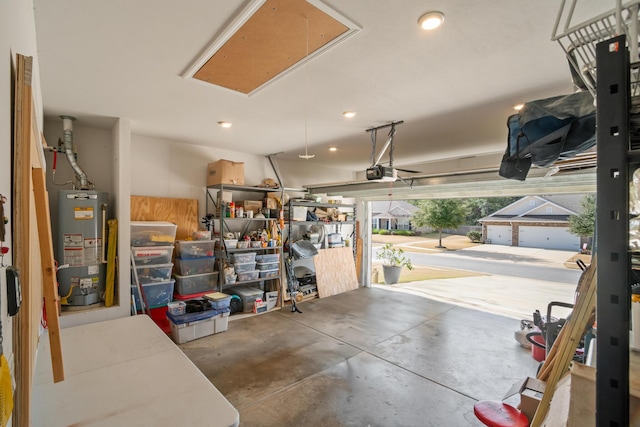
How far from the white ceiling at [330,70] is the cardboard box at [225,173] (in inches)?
20.3

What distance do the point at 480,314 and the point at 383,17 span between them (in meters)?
4.75

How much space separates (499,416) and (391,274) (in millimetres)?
5385

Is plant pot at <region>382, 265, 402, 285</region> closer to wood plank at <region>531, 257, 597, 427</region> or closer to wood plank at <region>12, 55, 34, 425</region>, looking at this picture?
wood plank at <region>531, 257, 597, 427</region>

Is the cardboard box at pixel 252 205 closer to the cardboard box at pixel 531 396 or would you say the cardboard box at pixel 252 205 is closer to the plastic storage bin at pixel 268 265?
the plastic storage bin at pixel 268 265

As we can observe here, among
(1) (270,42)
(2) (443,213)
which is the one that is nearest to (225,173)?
(1) (270,42)

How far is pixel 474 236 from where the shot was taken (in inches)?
568

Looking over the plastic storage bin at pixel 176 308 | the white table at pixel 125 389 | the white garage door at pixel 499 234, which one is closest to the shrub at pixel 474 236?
the white garage door at pixel 499 234

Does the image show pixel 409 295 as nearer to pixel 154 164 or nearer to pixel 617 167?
pixel 154 164

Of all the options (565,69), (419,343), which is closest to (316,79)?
(565,69)

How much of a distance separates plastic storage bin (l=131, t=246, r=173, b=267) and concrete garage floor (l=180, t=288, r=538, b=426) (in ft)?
3.71

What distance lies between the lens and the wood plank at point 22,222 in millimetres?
847

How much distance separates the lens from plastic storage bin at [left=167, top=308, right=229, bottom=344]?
342 centimetres

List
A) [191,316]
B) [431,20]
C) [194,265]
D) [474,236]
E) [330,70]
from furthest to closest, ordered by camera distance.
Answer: [474,236] < [194,265] < [191,316] < [330,70] < [431,20]

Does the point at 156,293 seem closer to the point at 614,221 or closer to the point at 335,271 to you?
the point at 335,271
